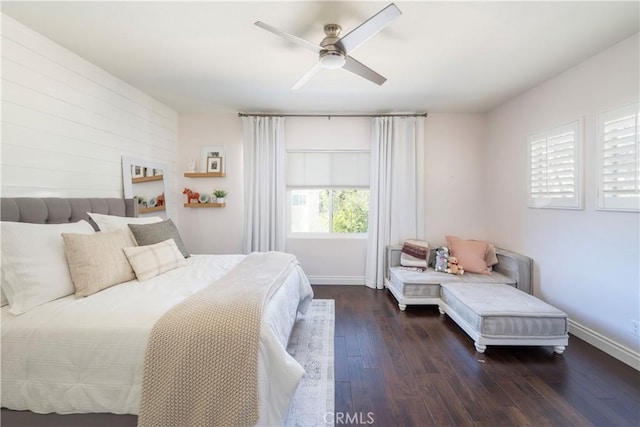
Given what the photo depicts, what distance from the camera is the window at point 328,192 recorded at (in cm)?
398

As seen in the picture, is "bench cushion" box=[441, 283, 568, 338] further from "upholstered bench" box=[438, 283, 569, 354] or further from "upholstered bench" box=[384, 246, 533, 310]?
"upholstered bench" box=[384, 246, 533, 310]

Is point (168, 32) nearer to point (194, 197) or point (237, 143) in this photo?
point (237, 143)

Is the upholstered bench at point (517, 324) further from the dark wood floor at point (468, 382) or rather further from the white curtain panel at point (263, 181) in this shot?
the white curtain panel at point (263, 181)

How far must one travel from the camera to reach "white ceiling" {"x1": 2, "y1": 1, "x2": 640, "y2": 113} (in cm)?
174

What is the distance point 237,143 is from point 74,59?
74.0 inches

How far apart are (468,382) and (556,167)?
2.30 meters

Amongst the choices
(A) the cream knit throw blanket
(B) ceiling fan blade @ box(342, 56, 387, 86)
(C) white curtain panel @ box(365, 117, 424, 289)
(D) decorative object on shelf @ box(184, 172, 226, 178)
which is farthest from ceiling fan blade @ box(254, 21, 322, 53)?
(D) decorative object on shelf @ box(184, 172, 226, 178)

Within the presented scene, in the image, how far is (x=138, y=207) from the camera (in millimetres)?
3029

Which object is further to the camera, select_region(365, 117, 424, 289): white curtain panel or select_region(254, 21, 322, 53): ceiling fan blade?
select_region(365, 117, 424, 289): white curtain panel

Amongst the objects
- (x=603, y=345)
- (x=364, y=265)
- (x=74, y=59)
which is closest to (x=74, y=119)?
(x=74, y=59)

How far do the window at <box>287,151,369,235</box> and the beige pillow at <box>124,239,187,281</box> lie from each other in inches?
77.2

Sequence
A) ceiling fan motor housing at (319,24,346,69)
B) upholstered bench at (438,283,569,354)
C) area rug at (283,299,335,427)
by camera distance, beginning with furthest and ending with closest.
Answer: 1. upholstered bench at (438,283,569,354)
2. ceiling fan motor housing at (319,24,346,69)
3. area rug at (283,299,335,427)

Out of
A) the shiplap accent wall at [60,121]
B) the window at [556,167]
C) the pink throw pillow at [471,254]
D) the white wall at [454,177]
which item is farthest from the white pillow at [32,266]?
the window at [556,167]

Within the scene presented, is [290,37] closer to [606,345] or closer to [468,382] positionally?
[468,382]
